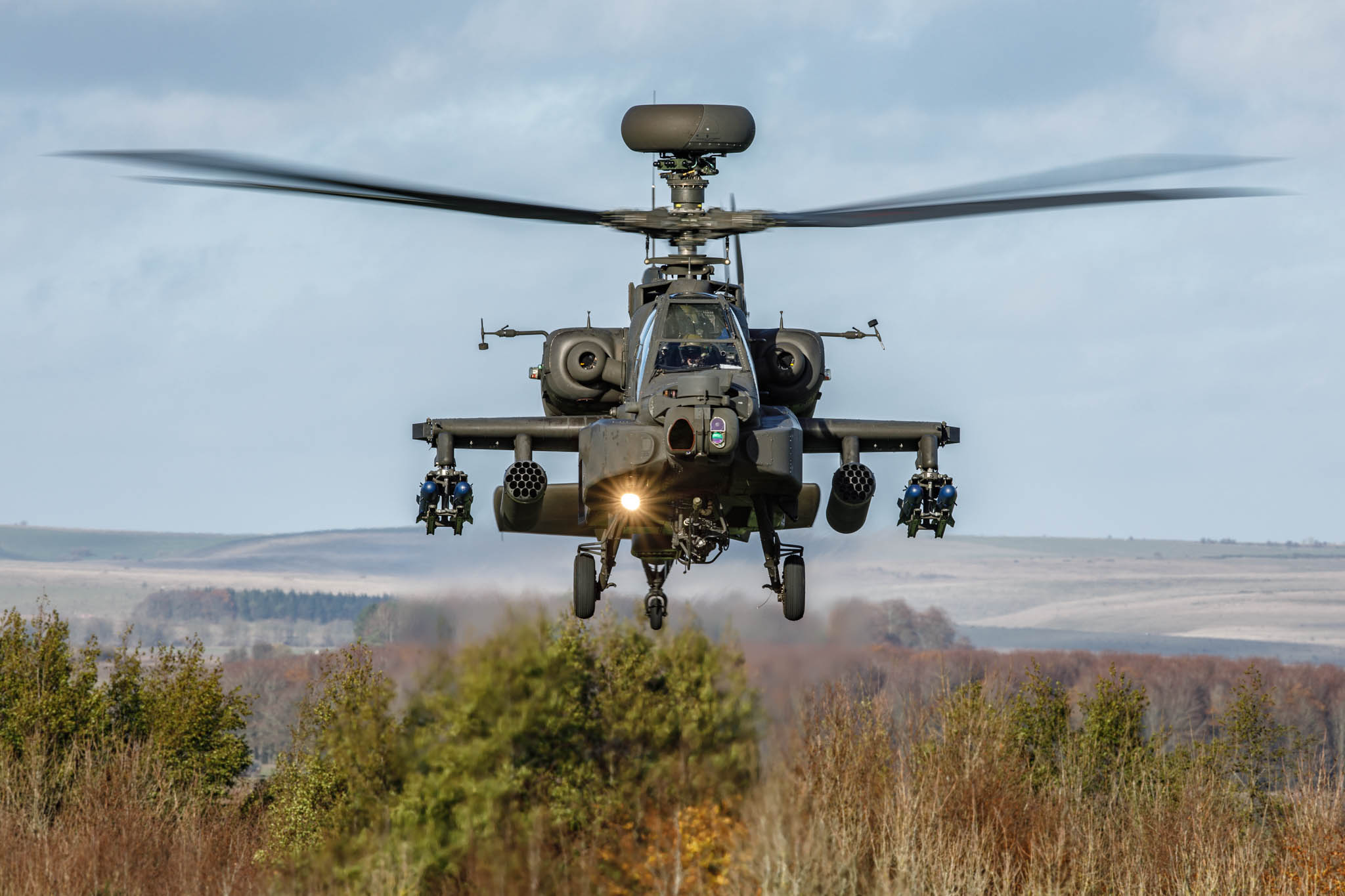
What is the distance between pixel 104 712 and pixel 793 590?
8489 cm

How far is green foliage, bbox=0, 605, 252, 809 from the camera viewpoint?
90.9 m

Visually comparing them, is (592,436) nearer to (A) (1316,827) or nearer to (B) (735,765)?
(B) (735,765)

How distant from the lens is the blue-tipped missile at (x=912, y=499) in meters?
21.1

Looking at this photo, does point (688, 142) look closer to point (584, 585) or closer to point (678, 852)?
point (584, 585)

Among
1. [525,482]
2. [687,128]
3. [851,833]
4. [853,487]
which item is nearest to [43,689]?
Result: [851,833]

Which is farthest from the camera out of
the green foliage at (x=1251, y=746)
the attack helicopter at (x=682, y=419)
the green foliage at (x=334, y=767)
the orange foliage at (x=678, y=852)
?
the green foliage at (x=1251, y=746)

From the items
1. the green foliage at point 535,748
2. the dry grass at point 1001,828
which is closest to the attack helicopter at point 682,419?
the green foliage at point 535,748

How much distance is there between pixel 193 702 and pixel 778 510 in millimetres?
83271

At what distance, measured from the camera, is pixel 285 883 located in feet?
206

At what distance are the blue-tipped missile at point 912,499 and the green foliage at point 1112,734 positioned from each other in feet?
229

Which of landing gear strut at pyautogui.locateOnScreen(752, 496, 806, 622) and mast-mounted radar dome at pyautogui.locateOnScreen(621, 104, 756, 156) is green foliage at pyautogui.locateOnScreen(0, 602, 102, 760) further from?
landing gear strut at pyautogui.locateOnScreen(752, 496, 806, 622)

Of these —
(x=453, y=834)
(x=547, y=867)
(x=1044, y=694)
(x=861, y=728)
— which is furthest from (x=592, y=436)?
(x=1044, y=694)

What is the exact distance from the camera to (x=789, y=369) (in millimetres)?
21859

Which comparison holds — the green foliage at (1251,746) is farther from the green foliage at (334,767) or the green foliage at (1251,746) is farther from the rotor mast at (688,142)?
the rotor mast at (688,142)
